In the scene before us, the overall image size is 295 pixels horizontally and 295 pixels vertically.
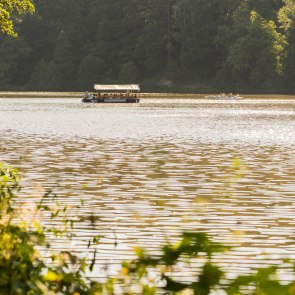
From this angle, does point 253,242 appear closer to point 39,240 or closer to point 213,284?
point 39,240

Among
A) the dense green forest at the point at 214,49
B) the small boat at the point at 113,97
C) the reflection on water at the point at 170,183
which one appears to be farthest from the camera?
the dense green forest at the point at 214,49

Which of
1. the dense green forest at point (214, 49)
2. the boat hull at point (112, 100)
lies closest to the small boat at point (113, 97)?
the boat hull at point (112, 100)

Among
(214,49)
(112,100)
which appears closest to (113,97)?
(112,100)

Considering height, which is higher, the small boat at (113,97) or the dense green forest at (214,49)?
the dense green forest at (214,49)

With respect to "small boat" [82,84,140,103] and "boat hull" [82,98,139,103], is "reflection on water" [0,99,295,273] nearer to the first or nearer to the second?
"small boat" [82,84,140,103]

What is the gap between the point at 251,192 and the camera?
28.7 meters

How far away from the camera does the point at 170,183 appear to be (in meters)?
31.3

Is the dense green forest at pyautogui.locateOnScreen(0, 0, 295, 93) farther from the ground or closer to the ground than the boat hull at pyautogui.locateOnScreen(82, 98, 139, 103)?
farther from the ground

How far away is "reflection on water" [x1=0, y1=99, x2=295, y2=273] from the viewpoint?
18.5m

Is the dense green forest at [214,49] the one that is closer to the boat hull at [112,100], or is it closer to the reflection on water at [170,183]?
the boat hull at [112,100]

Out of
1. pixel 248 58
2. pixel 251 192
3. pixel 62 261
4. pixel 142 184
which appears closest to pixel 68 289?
pixel 62 261

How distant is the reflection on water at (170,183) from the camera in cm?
1845

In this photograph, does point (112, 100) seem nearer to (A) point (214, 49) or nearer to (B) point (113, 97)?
(B) point (113, 97)

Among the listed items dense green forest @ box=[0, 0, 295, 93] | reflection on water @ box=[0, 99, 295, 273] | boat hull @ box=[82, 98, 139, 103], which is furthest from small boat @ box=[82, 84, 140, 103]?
reflection on water @ box=[0, 99, 295, 273]
